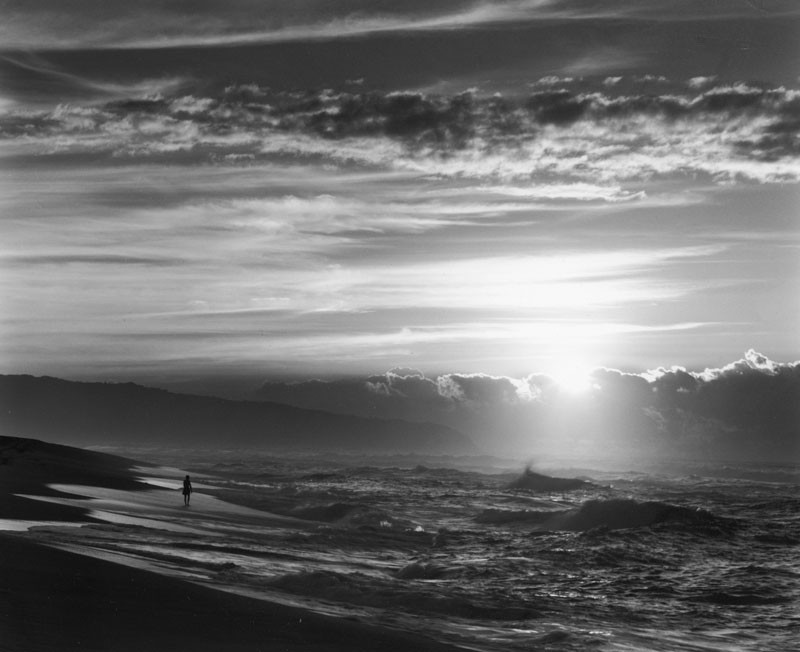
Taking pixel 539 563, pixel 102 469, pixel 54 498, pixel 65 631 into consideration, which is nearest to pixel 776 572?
pixel 539 563

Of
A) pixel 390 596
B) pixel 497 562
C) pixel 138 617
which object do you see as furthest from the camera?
pixel 497 562

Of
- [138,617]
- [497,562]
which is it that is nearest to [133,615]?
[138,617]

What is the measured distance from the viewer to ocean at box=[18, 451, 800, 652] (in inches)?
615

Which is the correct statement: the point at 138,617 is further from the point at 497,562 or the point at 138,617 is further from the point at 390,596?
the point at 497,562

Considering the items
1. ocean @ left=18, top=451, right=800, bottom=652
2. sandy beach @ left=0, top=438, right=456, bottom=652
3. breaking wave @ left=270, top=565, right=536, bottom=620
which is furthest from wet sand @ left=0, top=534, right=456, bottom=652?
breaking wave @ left=270, top=565, right=536, bottom=620

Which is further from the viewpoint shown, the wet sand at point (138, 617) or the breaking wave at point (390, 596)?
the breaking wave at point (390, 596)

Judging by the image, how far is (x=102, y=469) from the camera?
51.4 metres

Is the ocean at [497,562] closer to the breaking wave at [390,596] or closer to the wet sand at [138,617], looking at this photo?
the breaking wave at [390,596]

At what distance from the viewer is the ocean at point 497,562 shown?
15609mm

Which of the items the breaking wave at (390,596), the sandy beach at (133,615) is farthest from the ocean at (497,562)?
the sandy beach at (133,615)

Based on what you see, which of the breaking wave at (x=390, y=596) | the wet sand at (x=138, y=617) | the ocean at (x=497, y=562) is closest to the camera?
the wet sand at (x=138, y=617)

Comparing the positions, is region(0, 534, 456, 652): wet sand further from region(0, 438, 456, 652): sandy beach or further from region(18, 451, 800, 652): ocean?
region(18, 451, 800, 652): ocean

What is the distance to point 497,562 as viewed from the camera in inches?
923

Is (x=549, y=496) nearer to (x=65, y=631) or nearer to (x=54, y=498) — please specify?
(x=54, y=498)
